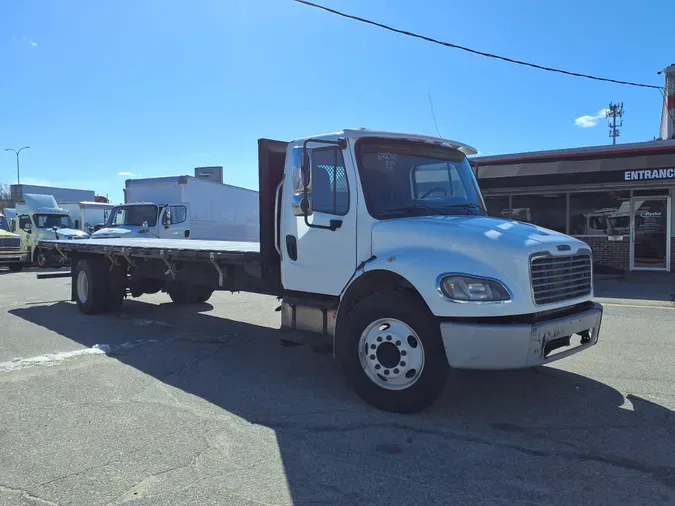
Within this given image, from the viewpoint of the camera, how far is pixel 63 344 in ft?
23.7

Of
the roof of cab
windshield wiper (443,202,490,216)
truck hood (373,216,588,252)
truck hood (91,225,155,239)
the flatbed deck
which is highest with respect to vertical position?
the roof of cab

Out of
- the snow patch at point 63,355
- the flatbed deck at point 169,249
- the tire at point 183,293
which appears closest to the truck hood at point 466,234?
the flatbed deck at point 169,249

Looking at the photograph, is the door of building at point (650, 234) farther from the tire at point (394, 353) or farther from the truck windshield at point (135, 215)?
the truck windshield at point (135, 215)

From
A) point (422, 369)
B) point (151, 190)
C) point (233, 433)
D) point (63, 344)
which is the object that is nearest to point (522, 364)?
point (422, 369)

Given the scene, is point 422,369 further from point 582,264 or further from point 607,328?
point 607,328

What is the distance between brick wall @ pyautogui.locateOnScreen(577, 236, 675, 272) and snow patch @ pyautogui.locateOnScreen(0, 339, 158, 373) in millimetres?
14069

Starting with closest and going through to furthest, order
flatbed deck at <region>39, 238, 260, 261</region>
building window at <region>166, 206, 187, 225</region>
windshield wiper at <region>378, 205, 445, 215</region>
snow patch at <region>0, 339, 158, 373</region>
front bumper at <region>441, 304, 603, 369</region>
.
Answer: front bumper at <region>441, 304, 603, 369</region> < windshield wiper at <region>378, 205, 445, 215</region> < snow patch at <region>0, 339, 158, 373</region> < flatbed deck at <region>39, 238, 260, 261</region> < building window at <region>166, 206, 187, 225</region>

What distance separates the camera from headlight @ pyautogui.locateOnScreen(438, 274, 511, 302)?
406 centimetres

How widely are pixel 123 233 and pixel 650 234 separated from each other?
16083 millimetres

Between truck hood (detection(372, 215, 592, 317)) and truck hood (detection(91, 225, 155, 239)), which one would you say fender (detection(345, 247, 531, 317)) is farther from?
truck hood (detection(91, 225, 155, 239))

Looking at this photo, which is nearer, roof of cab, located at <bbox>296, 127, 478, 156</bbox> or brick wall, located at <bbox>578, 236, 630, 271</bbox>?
roof of cab, located at <bbox>296, 127, 478, 156</bbox>

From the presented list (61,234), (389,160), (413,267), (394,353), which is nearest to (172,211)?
(61,234)

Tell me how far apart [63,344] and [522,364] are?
605 cm

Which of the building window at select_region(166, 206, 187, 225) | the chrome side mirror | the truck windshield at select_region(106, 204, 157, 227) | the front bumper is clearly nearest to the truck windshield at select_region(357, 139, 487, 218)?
the chrome side mirror
